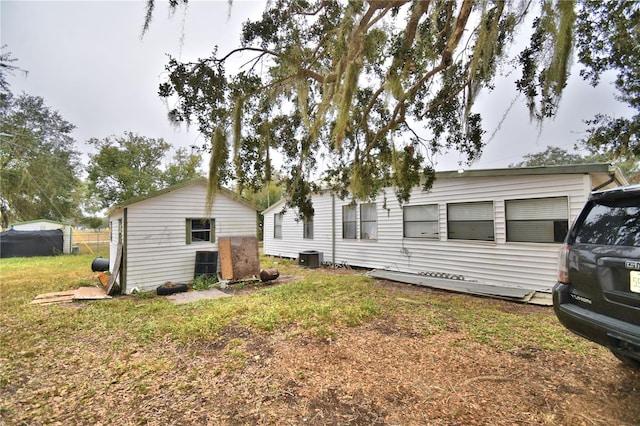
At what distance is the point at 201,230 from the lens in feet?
27.1

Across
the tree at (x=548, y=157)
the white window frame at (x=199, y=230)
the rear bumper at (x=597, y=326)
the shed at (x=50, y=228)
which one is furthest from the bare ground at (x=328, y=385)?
the tree at (x=548, y=157)

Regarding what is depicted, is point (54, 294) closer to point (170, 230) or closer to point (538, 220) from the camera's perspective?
point (170, 230)

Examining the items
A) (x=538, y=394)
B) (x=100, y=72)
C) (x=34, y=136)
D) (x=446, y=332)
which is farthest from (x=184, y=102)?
(x=34, y=136)

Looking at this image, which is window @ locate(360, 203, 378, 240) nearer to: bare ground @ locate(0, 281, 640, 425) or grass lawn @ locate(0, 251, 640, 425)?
grass lawn @ locate(0, 251, 640, 425)

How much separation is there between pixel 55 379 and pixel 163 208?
516cm

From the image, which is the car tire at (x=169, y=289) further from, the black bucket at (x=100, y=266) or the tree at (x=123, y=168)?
the tree at (x=123, y=168)

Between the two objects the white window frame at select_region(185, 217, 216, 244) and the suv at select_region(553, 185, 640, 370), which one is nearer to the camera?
the suv at select_region(553, 185, 640, 370)

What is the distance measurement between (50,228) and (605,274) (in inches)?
946

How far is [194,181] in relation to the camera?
8016mm

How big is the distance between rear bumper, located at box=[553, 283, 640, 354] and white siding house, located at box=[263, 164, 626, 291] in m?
3.12

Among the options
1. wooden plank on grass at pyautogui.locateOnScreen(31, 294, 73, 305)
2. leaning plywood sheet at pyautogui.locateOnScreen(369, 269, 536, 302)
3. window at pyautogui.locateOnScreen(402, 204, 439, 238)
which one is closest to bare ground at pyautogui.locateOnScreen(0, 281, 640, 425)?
leaning plywood sheet at pyautogui.locateOnScreen(369, 269, 536, 302)

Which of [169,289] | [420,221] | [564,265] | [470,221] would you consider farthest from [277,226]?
[564,265]

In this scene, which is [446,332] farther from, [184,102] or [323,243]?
[323,243]

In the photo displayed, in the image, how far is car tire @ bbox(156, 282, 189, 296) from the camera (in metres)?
6.93
